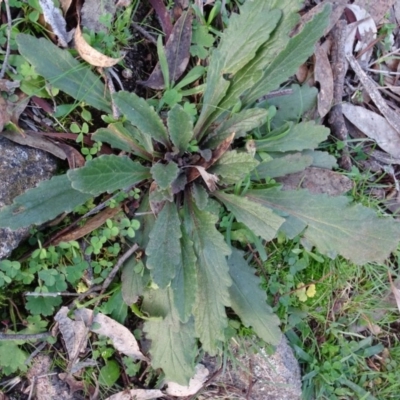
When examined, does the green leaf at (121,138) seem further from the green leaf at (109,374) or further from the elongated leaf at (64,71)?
the green leaf at (109,374)

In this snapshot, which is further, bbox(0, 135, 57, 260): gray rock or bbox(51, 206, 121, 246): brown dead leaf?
bbox(51, 206, 121, 246): brown dead leaf

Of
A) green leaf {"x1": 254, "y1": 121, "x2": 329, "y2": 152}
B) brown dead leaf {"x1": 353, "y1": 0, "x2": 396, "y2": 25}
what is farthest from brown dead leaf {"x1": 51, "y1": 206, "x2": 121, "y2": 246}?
brown dead leaf {"x1": 353, "y1": 0, "x2": 396, "y2": 25}

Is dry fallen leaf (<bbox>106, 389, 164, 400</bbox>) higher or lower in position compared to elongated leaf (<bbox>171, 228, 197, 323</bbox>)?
lower

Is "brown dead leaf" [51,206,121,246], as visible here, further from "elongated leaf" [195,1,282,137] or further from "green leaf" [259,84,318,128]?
"green leaf" [259,84,318,128]

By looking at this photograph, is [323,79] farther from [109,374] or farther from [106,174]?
[109,374]

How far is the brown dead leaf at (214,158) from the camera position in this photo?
183 cm

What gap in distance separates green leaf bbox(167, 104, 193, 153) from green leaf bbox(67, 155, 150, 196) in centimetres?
17

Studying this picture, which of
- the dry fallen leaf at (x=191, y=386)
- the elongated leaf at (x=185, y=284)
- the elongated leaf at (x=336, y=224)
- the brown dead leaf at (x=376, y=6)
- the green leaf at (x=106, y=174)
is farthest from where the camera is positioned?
the brown dead leaf at (x=376, y=6)

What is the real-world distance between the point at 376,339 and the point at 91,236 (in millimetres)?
1479

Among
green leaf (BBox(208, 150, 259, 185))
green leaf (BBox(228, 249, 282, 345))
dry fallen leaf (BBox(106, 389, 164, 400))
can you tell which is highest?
green leaf (BBox(208, 150, 259, 185))

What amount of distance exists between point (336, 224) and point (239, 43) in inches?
30.9

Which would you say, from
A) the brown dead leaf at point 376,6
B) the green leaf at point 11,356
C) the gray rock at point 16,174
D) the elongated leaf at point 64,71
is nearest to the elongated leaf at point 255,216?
the elongated leaf at point 64,71

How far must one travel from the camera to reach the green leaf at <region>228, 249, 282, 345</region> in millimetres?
1992

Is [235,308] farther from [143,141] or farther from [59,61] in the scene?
[59,61]
